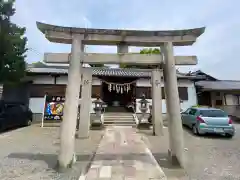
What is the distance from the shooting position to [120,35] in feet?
18.2

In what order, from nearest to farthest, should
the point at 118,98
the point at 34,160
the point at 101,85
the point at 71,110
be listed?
the point at 71,110 → the point at 34,160 → the point at 101,85 → the point at 118,98

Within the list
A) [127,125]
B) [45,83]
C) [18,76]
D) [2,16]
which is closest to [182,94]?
[127,125]

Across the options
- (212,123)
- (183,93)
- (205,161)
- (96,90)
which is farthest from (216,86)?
(205,161)

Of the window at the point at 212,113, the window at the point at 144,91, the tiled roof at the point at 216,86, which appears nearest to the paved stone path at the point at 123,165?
the window at the point at 212,113

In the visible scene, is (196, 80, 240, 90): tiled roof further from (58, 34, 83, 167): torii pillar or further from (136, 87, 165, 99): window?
(58, 34, 83, 167): torii pillar

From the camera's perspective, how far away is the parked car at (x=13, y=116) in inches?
413

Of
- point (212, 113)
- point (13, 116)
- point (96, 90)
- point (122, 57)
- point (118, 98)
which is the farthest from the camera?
point (118, 98)

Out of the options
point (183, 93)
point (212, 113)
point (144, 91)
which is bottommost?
point (212, 113)

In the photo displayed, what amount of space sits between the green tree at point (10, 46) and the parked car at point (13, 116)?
1753mm

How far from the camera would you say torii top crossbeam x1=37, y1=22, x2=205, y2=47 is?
17.5 ft

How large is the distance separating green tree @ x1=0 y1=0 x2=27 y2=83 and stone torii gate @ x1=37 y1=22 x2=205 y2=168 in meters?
7.29

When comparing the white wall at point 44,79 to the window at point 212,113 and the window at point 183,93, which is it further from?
the window at point 212,113

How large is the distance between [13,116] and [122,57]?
352 inches

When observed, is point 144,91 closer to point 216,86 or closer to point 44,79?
point 216,86
